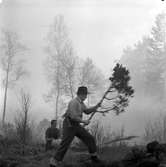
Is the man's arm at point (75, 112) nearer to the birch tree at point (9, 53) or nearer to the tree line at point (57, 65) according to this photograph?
the tree line at point (57, 65)

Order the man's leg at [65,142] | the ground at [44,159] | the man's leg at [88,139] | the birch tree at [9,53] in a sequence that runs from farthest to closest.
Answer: the birch tree at [9,53] < the ground at [44,159] < the man's leg at [88,139] < the man's leg at [65,142]

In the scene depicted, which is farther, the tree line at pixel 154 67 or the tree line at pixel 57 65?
the tree line at pixel 154 67

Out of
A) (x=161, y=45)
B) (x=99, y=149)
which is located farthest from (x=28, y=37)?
(x=99, y=149)

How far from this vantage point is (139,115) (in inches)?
1272

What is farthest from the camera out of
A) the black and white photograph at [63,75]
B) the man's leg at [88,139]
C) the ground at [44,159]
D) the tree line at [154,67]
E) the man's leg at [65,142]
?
the tree line at [154,67]

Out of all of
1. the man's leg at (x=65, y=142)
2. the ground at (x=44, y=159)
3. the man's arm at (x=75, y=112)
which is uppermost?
the man's arm at (x=75, y=112)

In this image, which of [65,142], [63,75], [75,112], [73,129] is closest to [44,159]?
[65,142]

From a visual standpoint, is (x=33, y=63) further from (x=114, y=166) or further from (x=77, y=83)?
(x=114, y=166)

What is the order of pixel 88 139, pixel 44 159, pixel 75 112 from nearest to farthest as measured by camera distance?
1. pixel 75 112
2. pixel 88 139
3. pixel 44 159

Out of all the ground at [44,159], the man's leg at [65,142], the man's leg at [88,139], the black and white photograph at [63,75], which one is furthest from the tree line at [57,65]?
the man's leg at [65,142]

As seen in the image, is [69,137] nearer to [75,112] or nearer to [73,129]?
[73,129]

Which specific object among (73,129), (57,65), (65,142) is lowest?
(65,142)

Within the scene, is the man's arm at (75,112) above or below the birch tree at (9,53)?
below

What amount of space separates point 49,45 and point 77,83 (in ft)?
13.3
